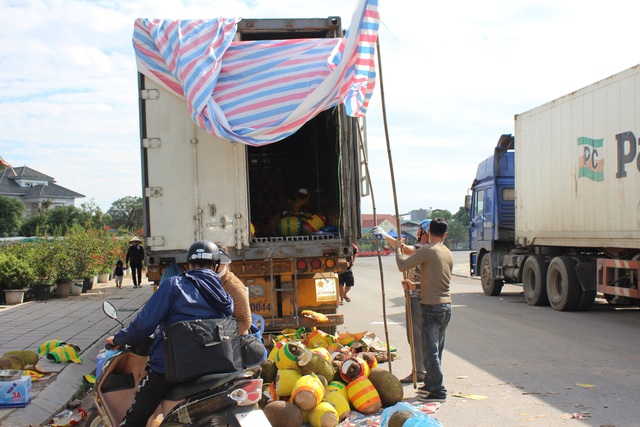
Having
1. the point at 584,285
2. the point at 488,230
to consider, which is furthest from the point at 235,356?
the point at 488,230

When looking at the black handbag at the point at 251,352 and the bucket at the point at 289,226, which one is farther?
the bucket at the point at 289,226

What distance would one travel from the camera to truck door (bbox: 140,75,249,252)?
8547 mm

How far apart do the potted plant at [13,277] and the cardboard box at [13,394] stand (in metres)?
11.1

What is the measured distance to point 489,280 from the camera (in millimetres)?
18469

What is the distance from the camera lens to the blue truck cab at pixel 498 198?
58.3 ft

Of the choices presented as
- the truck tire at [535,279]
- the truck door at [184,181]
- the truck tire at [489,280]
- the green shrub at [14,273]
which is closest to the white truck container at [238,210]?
the truck door at [184,181]

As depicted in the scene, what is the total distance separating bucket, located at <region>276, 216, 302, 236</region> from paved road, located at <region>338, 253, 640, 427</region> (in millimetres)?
2244

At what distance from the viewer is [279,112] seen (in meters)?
8.22

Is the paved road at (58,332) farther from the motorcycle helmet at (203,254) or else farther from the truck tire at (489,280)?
the truck tire at (489,280)

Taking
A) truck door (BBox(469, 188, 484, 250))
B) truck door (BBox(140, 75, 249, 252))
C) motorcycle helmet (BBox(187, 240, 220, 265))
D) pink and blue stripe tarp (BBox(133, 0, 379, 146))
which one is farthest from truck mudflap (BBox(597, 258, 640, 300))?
motorcycle helmet (BBox(187, 240, 220, 265))

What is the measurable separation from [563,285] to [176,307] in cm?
1160

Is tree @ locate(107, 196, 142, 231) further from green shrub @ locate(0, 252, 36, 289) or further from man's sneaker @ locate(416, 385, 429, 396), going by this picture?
man's sneaker @ locate(416, 385, 429, 396)

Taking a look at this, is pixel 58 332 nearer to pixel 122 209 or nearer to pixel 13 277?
pixel 13 277

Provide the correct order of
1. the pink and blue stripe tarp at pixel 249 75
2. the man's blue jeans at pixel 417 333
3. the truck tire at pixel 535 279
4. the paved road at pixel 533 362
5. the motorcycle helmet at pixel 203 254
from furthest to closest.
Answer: the truck tire at pixel 535 279 → the pink and blue stripe tarp at pixel 249 75 → the man's blue jeans at pixel 417 333 → the paved road at pixel 533 362 → the motorcycle helmet at pixel 203 254
